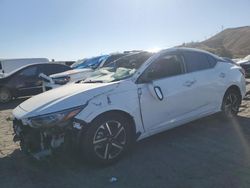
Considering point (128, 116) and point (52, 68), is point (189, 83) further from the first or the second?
point (52, 68)

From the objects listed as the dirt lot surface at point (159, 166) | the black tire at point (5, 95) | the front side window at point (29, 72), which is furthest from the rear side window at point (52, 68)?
the dirt lot surface at point (159, 166)

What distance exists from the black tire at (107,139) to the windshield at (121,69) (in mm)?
771

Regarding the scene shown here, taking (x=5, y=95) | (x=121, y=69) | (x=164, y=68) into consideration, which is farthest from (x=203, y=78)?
(x=5, y=95)

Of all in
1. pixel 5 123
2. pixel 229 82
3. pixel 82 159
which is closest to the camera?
pixel 82 159

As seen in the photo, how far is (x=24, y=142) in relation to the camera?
4.50m

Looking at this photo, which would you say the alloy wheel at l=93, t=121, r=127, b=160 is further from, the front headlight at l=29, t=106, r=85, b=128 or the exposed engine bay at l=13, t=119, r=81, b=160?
the front headlight at l=29, t=106, r=85, b=128

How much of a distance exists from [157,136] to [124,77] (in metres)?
1.47

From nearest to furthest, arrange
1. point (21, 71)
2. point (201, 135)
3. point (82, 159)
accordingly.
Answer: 1. point (82, 159)
2. point (201, 135)
3. point (21, 71)

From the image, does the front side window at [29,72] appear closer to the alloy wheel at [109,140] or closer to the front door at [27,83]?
the front door at [27,83]

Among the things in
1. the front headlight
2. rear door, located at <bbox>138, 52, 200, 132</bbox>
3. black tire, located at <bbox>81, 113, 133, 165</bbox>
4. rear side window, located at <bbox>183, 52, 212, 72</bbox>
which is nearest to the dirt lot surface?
black tire, located at <bbox>81, 113, 133, 165</bbox>

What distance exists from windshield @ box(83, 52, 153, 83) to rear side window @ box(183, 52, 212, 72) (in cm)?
73

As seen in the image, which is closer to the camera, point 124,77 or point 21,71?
point 124,77

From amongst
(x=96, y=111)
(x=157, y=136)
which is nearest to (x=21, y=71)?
(x=157, y=136)

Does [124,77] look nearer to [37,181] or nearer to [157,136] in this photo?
[157,136]
